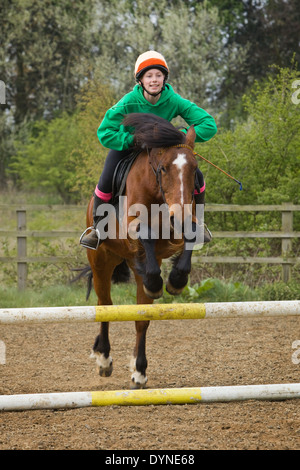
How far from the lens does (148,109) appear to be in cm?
437

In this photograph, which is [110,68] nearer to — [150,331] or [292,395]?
[150,331]

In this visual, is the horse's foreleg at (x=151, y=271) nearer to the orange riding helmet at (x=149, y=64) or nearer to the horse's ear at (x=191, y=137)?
the horse's ear at (x=191, y=137)

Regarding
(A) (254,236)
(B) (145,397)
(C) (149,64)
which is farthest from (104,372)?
(A) (254,236)

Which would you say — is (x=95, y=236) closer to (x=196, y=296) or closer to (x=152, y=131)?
(x=152, y=131)

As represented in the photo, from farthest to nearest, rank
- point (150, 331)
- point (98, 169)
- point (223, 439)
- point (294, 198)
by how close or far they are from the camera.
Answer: point (98, 169) → point (294, 198) → point (150, 331) → point (223, 439)

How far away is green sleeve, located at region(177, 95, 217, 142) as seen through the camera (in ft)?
13.9

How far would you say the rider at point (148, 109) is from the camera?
4148 mm

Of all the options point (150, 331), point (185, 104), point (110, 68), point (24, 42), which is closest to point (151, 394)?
point (185, 104)

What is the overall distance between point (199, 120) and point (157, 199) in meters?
0.79

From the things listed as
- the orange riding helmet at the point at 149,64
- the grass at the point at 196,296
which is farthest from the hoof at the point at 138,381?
the grass at the point at 196,296

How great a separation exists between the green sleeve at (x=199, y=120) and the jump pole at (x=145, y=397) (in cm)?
191

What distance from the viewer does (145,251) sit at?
3.92 metres

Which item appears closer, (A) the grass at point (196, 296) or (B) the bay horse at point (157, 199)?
(B) the bay horse at point (157, 199)

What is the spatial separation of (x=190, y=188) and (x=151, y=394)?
4.47 ft
